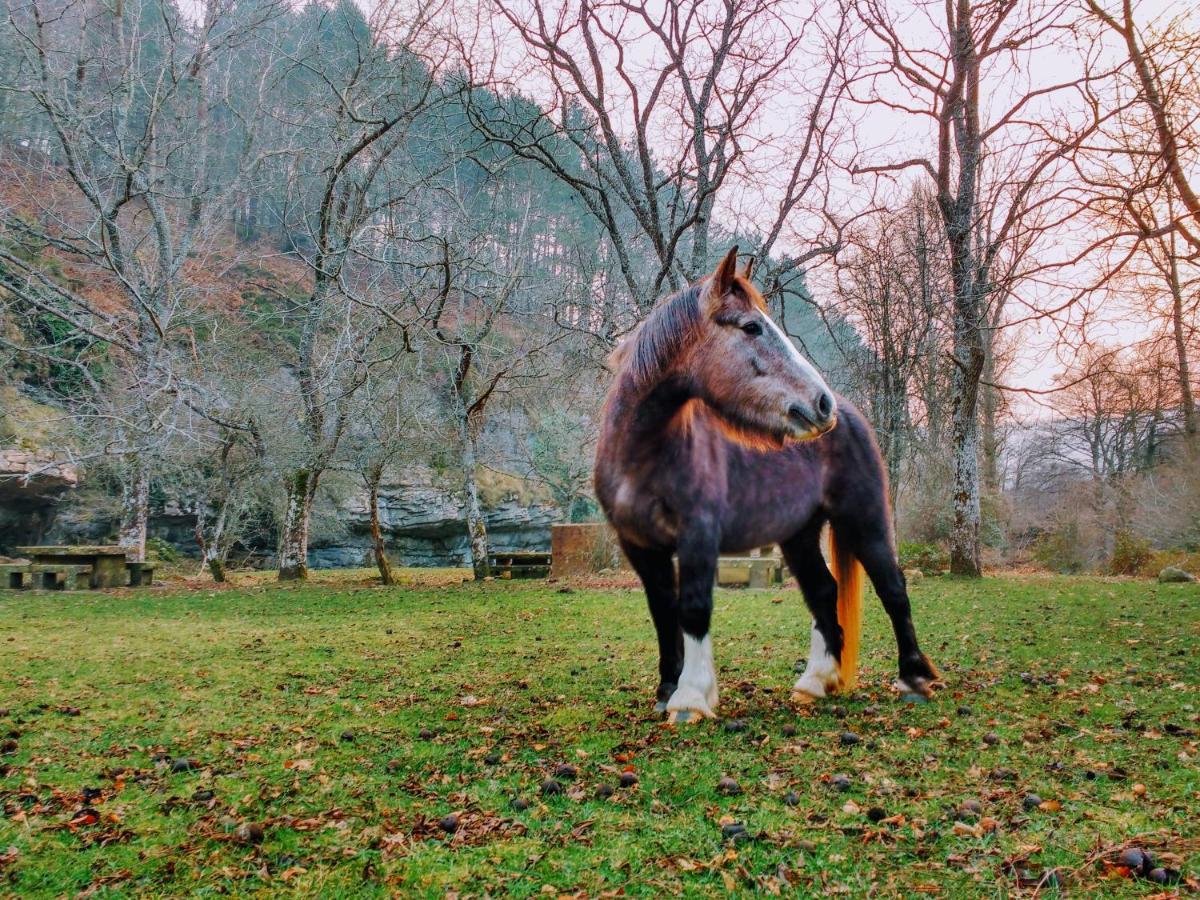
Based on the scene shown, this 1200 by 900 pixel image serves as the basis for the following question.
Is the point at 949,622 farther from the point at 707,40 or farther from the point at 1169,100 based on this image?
the point at 707,40

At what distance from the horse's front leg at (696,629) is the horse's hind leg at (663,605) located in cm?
28

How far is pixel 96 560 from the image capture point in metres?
15.0

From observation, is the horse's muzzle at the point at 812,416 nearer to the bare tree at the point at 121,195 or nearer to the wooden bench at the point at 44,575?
the bare tree at the point at 121,195

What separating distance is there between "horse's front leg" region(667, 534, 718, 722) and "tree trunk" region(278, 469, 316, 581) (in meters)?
13.8

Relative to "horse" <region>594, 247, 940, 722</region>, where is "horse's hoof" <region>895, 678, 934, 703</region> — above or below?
below

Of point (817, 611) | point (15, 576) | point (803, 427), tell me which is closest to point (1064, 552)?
point (817, 611)

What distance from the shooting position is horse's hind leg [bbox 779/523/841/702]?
192 inches

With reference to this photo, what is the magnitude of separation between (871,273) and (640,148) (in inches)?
425

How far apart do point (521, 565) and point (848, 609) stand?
1411 cm

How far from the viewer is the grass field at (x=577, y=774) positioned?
2361 millimetres

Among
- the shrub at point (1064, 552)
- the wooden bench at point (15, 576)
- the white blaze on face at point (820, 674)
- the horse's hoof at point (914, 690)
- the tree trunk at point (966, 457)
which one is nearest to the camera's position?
the horse's hoof at point (914, 690)

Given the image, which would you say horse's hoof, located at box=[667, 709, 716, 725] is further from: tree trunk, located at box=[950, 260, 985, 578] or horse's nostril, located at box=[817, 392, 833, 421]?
tree trunk, located at box=[950, 260, 985, 578]

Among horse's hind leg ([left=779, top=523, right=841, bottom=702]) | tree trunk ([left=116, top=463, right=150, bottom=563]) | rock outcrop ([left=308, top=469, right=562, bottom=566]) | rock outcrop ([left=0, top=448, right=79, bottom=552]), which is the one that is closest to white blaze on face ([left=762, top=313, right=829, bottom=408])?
horse's hind leg ([left=779, top=523, right=841, bottom=702])

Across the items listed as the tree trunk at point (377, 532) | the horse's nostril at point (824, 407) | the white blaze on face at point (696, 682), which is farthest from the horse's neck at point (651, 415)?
the tree trunk at point (377, 532)
